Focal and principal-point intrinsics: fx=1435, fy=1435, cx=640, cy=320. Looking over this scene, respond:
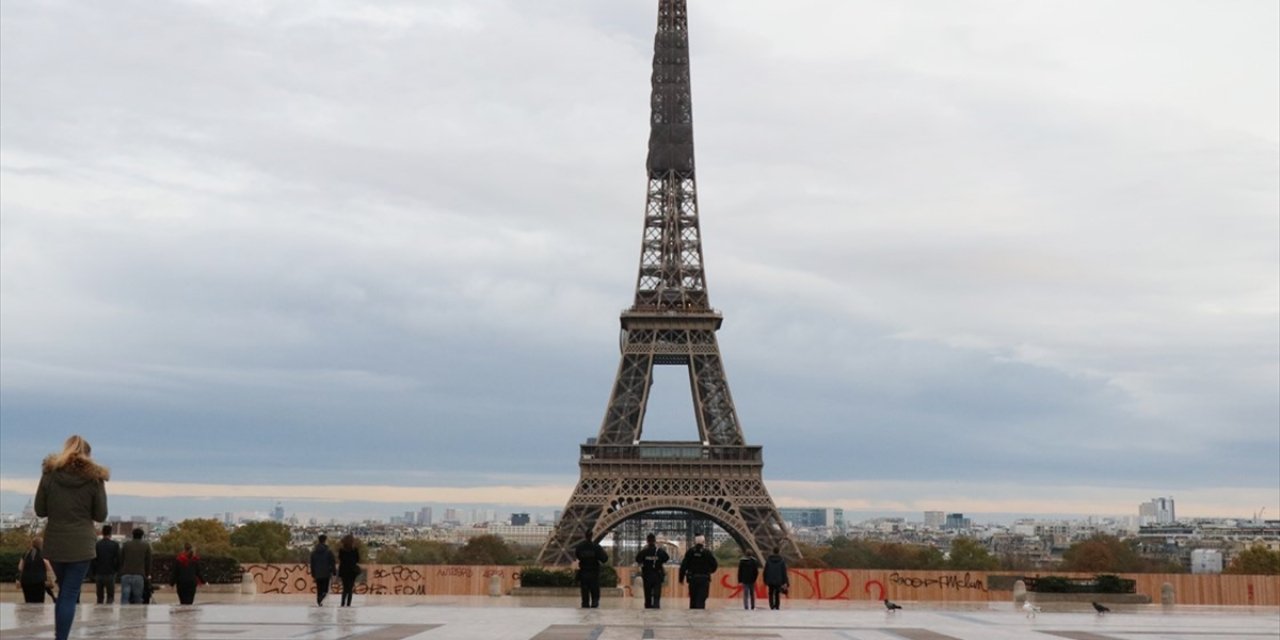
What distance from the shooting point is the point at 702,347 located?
87.0 m

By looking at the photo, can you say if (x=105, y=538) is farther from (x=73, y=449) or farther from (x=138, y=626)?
(x=73, y=449)

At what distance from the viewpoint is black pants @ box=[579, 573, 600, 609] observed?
27656mm

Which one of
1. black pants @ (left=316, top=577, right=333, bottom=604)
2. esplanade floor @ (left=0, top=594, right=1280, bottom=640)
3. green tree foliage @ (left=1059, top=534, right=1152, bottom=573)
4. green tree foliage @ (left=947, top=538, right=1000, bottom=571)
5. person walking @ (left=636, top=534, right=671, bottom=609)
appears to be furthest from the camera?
green tree foliage @ (left=947, top=538, right=1000, bottom=571)

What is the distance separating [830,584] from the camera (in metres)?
52.0

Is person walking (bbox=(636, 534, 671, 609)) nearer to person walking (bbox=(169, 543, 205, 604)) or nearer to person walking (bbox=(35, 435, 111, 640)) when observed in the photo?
person walking (bbox=(169, 543, 205, 604))

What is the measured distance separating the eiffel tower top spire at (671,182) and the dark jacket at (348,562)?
60.7 meters

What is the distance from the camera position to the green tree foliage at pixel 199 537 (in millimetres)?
103750

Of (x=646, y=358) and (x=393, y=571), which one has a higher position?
(x=646, y=358)

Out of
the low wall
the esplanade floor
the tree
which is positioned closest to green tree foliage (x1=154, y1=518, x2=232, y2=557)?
the tree

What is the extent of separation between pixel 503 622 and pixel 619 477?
62014 mm

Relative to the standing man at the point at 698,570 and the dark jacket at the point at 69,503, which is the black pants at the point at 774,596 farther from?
the dark jacket at the point at 69,503

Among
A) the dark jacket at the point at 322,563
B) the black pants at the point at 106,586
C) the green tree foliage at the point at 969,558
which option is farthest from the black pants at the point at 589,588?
the green tree foliage at the point at 969,558

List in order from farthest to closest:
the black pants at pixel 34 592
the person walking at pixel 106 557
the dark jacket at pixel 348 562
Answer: the dark jacket at pixel 348 562
the person walking at pixel 106 557
the black pants at pixel 34 592

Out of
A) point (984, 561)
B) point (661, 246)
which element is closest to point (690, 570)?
point (661, 246)
